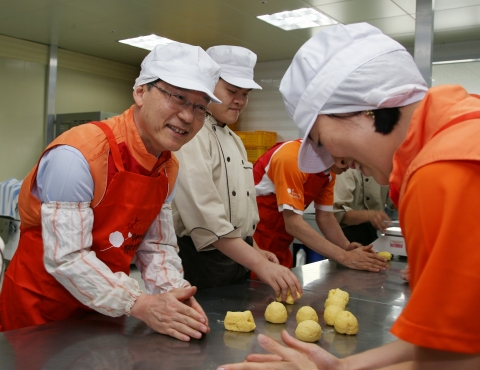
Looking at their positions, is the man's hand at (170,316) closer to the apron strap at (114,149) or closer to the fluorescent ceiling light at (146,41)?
the apron strap at (114,149)

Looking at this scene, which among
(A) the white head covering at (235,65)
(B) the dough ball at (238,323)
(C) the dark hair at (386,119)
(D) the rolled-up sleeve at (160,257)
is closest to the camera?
(C) the dark hair at (386,119)

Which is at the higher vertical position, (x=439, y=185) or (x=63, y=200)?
(x=439, y=185)

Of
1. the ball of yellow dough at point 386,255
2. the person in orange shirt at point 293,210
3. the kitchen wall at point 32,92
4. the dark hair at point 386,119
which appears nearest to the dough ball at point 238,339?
the dark hair at point 386,119

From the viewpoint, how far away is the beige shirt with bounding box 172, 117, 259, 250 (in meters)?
1.98

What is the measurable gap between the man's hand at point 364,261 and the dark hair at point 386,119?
1.76m

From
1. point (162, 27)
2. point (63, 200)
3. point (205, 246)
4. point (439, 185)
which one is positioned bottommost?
point (205, 246)

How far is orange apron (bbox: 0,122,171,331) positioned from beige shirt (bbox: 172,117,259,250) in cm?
30

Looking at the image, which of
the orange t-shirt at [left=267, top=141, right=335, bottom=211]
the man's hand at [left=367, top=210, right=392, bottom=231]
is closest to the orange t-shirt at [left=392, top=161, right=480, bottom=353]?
the orange t-shirt at [left=267, top=141, right=335, bottom=211]

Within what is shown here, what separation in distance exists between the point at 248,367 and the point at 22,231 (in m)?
1.03

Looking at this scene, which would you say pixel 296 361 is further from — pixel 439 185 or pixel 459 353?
pixel 439 185

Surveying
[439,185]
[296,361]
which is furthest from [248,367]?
[439,185]

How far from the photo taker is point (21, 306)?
5.31ft

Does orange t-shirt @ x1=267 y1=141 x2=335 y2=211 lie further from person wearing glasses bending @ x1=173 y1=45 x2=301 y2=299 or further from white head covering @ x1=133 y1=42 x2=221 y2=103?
white head covering @ x1=133 y1=42 x2=221 y2=103

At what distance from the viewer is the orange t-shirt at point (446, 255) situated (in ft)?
2.26
